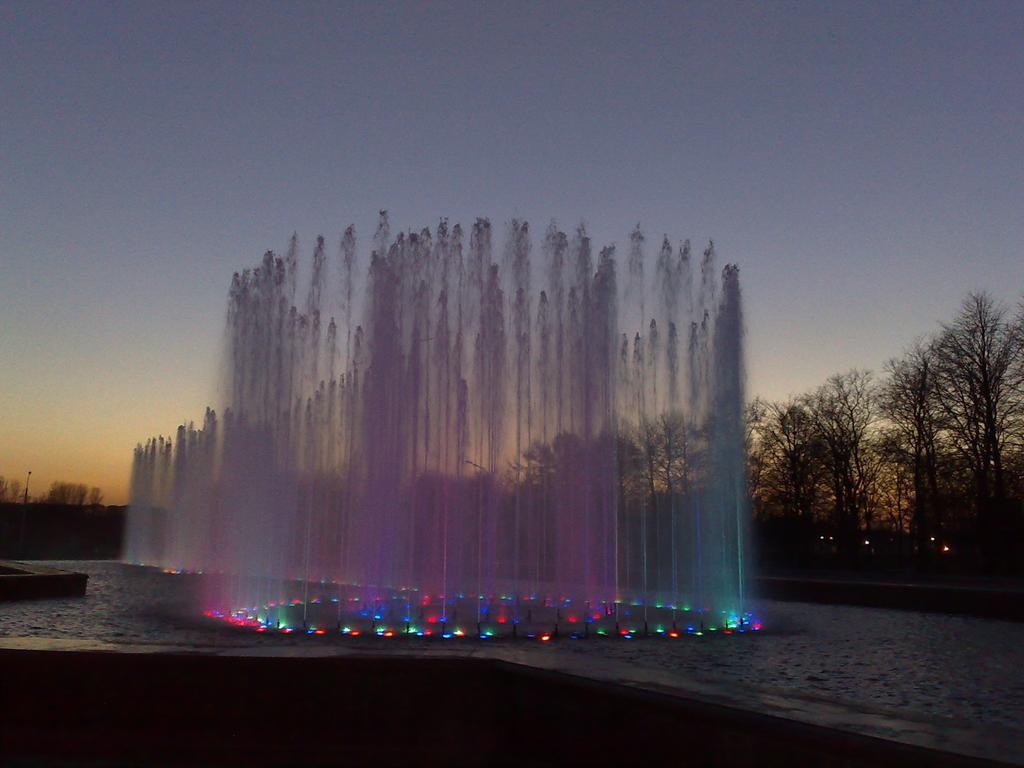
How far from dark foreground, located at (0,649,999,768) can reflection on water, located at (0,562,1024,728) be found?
134cm

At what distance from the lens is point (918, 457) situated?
124 feet

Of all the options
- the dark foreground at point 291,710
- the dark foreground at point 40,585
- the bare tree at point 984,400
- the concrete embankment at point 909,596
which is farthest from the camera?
the bare tree at point 984,400

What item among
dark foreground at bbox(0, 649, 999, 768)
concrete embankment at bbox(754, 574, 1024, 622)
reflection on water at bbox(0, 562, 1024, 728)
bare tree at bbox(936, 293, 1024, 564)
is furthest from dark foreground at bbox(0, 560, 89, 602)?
bare tree at bbox(936, 293, 1024, 564)

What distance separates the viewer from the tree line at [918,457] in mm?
34406

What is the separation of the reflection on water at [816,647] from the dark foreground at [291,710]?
134 centimetres

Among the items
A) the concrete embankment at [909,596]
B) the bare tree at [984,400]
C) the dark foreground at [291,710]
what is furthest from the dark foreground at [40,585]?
the bare tree at [984,400]

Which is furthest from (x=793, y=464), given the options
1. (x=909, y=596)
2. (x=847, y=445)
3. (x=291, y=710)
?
(x=291, y=710)

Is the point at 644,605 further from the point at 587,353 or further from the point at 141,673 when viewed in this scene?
the point at 141,673

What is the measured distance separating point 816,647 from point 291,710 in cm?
926

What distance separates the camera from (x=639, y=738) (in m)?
5.71

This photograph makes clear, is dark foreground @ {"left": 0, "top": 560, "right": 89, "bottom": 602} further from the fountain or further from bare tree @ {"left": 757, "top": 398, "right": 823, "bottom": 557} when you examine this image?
bare tree @ {"left": 757, "top": 398, "right": 823, "bottom": 557}

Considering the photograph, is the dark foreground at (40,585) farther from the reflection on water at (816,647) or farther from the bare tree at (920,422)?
Result: the bare tree at (920,422)

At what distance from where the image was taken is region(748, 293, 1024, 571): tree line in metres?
34.4

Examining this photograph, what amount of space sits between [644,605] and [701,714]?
14.4 m
